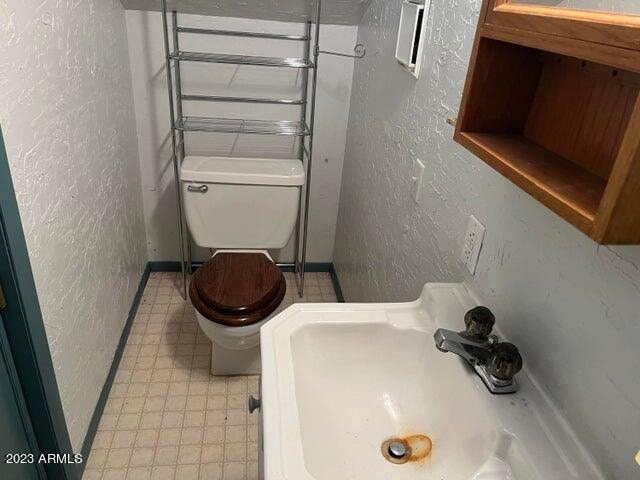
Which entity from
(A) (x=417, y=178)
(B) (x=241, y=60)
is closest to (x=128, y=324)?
(B) (x=241, y=60)

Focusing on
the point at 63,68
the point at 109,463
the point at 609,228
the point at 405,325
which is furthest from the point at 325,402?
the point at 63,68

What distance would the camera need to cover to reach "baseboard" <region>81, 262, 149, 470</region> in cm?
148

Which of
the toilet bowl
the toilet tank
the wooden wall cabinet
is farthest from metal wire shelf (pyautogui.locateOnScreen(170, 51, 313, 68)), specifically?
the wooden wall cabinet

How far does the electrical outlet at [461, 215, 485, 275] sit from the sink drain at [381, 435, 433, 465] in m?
0.36

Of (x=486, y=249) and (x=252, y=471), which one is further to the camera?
(x=252, y=471)

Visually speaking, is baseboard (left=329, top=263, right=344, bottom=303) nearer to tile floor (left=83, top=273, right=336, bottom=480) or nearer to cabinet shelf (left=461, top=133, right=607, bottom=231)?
tile floor (left=83, top=273, right=336, bottom=480)

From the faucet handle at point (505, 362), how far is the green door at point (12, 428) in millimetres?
1024

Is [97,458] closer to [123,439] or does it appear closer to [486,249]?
[123,439]

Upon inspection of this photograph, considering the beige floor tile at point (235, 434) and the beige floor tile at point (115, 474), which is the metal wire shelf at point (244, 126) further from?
the beige floor tile at point (115, 474)

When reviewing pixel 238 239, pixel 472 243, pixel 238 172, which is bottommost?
pixel 238 239

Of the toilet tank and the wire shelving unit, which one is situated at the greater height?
the wire shelving unit

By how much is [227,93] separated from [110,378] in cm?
123

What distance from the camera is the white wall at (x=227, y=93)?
6.36ft

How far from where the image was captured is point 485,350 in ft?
2.66
